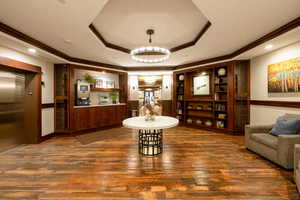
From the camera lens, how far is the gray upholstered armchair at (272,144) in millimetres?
2199

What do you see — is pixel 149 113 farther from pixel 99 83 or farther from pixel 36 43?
pixel 99 83

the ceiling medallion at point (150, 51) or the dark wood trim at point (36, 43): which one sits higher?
the dark wood trim at point (36, 43)

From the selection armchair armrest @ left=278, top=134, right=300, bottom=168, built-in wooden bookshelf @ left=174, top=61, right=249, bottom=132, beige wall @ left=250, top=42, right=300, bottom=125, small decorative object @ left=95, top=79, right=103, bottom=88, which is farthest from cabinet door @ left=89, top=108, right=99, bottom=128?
beige wall @ left=250, top=42, right=300, bottom=125

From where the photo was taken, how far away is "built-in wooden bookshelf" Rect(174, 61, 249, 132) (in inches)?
168

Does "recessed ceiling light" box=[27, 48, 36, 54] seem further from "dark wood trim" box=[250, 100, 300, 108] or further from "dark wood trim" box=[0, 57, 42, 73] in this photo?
"dark wood trim" box=[250, 100, 300, 108]

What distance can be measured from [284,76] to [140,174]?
3.88 metres

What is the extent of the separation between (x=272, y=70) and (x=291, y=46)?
Answer: 0.61 meters

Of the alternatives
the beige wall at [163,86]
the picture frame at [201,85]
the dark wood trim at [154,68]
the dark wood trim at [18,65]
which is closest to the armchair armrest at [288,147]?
the picture frame at [201,85]

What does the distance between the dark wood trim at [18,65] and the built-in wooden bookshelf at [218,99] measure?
481 centimetres

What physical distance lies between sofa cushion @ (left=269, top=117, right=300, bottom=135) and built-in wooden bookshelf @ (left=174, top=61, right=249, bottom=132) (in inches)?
62.1

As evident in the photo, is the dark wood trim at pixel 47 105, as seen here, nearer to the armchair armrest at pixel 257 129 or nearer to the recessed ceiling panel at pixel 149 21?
the recessed ceiling panel at pixel 149 21

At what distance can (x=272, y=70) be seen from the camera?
3.40 m

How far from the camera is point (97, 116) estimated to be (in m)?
5.02

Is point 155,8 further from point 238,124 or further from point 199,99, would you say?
point 238,124
